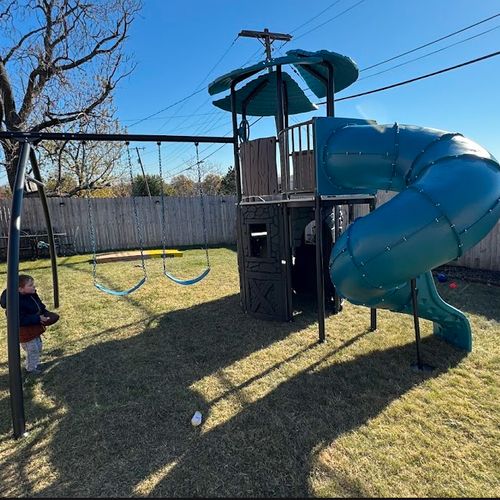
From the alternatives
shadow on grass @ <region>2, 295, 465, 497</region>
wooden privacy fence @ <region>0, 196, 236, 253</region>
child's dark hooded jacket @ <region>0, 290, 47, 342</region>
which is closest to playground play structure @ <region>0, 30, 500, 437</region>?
shadow on grass @ <region>2, 295, 465, 497</region>

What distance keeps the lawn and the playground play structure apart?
0.46m

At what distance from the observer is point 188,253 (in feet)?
45.2

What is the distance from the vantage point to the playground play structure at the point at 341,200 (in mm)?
2906

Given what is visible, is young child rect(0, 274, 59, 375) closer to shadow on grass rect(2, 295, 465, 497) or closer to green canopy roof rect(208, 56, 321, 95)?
shadow on grass rect(2, 295, 465, 497)

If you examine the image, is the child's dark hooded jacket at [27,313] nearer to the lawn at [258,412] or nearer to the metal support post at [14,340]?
the lawn at [258,412]

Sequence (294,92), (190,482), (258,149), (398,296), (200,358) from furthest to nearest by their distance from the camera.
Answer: (294,92) → (258,149) → (200,358) → (398,296) → (190,482)

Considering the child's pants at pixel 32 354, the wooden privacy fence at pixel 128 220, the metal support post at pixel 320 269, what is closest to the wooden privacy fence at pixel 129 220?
the wooden privacy fence at pixel 128 220

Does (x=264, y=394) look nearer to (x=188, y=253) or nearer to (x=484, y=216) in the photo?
(x=484, y=216)

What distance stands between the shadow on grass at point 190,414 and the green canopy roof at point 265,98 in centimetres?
392

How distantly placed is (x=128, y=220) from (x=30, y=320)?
470 inches

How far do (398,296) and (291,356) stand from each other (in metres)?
1.48

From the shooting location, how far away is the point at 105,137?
4641 mm

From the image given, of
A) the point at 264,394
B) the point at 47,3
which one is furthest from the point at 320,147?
the point at 47,3

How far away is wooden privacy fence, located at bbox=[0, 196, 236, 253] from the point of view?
14134mm
